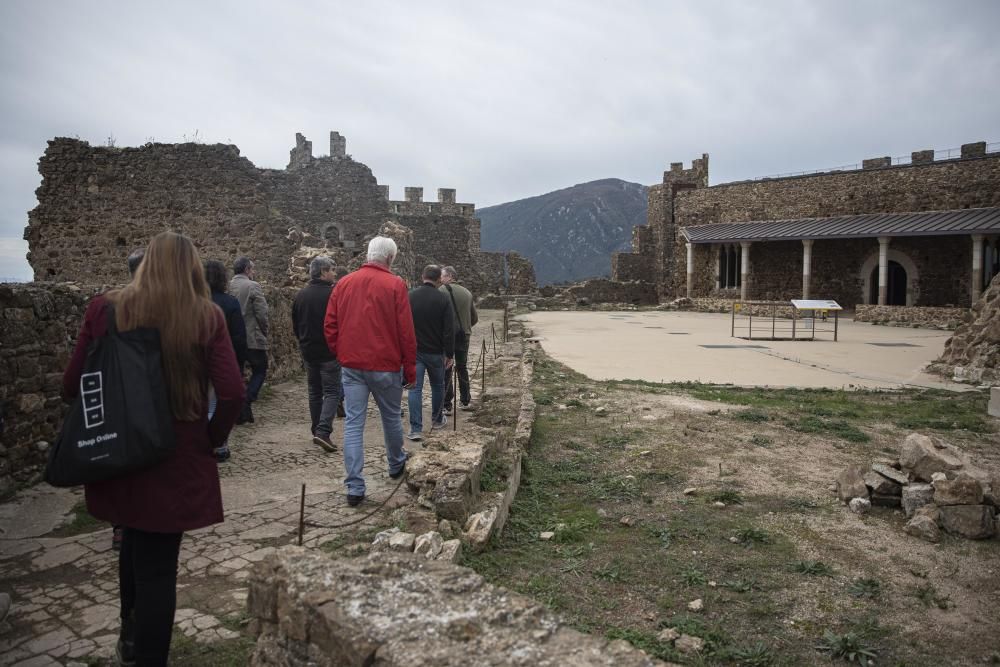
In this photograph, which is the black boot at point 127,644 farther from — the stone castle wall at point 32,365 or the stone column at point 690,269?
the stone column at point 690,269

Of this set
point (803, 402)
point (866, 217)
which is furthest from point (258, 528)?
point (866, 217)

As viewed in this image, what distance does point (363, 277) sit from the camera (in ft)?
16.5

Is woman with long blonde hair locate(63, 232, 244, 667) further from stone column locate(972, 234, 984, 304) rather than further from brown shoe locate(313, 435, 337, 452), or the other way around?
stone column locate(972, 234, 984, 304)

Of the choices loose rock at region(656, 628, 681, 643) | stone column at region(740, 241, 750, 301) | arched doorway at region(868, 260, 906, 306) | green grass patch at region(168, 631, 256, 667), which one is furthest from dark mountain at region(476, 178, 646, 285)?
green grass patch at region(168, 631, 256, 667)

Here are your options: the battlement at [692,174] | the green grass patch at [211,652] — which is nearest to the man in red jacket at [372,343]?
the green grass patch at [211,652]

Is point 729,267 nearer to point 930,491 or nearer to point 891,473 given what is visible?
point 891,473

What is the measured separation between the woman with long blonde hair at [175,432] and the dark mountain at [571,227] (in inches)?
3608

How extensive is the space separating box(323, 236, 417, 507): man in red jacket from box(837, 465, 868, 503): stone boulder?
3391mm

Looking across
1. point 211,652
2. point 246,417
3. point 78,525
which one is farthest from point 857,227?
point 211,652

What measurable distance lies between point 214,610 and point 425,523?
1.26 metres

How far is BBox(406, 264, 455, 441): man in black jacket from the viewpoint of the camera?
6.57 meters

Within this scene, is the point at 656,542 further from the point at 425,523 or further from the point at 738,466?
the point at 738,466

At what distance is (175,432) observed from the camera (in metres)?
2.55

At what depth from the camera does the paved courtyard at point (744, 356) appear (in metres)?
10.7
